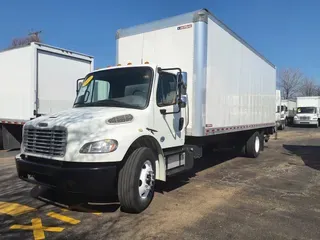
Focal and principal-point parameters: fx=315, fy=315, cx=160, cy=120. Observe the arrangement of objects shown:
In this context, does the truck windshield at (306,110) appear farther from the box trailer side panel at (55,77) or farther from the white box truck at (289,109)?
the box trailer side panel at (55,77)

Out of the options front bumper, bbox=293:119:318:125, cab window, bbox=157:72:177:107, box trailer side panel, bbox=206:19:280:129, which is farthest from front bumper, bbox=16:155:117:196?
front bumper, bbox=293:119:318:125

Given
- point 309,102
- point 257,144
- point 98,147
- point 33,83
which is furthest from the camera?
point 309,102

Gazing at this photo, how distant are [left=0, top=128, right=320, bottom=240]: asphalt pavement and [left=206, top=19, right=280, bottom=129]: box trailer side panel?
1727 mm

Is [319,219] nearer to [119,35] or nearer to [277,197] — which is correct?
[277,197]

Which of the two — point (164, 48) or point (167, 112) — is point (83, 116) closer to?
point (167, 112)

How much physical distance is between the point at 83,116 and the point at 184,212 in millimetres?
2384

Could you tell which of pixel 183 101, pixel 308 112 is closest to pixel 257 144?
pixel 183 101

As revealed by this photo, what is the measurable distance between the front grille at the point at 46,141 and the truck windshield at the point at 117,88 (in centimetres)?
126

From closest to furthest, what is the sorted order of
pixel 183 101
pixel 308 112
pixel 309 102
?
pixel 183 101, pixel 308 112, pixel 309 102

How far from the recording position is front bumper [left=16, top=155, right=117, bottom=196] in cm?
462

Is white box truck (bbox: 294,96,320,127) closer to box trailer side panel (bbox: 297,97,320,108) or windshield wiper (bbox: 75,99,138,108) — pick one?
box trailer side panel (bbox: 297,97,320,108)

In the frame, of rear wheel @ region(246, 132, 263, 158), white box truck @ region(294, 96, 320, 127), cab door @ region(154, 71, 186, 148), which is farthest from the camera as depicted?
white box truck @ region(294, 96, 320, 127)

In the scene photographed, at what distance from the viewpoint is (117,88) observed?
20.5 feet

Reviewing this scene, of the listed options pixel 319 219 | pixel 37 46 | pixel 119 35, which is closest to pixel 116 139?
pixel 319 219
